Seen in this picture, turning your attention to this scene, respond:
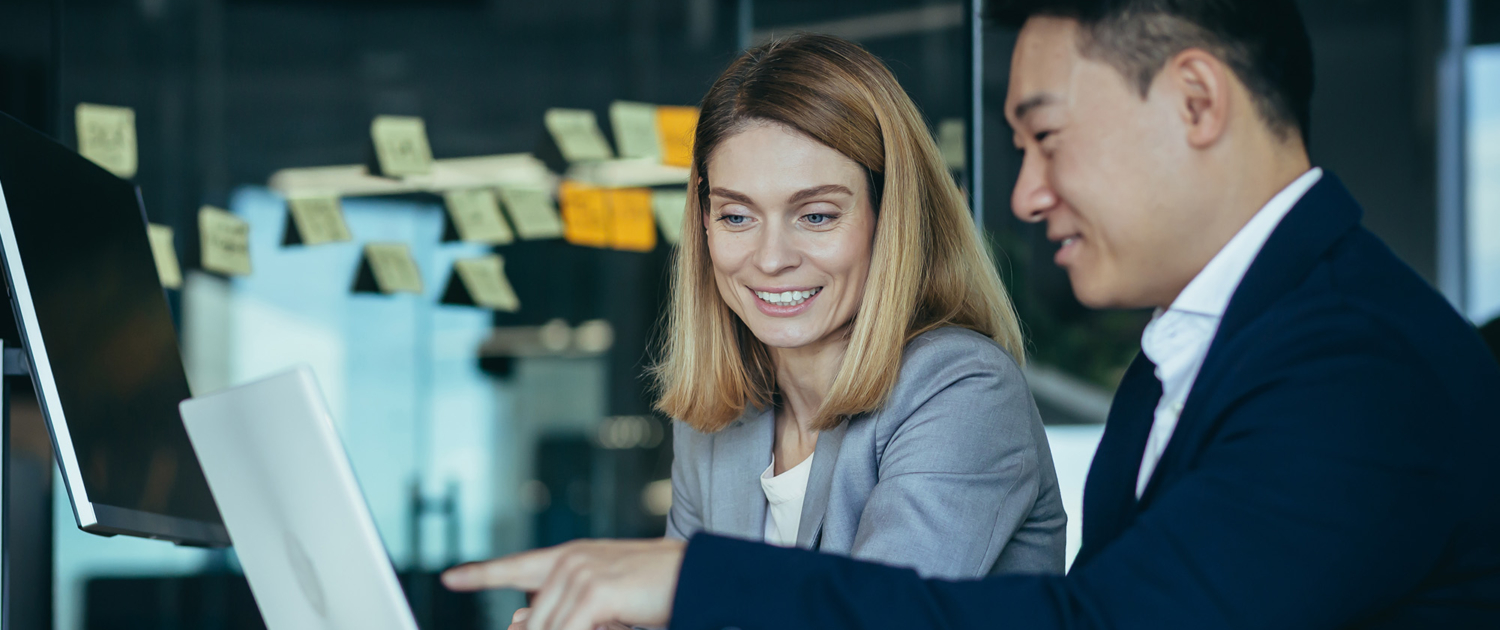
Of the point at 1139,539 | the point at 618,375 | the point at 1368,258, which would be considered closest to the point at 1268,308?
the point at 1368,258

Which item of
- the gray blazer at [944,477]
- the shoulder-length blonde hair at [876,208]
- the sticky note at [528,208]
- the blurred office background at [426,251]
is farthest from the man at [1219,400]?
the sticky note at [528,208]

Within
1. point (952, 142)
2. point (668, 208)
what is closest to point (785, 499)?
point (952, 142)

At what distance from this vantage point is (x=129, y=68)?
10.8 ft

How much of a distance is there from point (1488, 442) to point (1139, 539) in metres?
0.24

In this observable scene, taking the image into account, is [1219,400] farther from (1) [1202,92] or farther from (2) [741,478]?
(2) [741,478]

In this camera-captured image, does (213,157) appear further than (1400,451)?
Yes

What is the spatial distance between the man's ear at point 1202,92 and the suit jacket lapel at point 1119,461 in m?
0.22

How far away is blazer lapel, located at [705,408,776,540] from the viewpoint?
1.42 metres

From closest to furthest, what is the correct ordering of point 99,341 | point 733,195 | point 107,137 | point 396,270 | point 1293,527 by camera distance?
point 1293,527
point 99,341
point 733,195
point 107,137
point 396,270

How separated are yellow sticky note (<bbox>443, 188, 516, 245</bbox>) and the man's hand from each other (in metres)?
2.93

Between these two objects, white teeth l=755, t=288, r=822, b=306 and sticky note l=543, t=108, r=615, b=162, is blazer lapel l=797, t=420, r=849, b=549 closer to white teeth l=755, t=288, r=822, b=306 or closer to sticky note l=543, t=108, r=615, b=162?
white teeth l=755, t=288, r=822, b=306

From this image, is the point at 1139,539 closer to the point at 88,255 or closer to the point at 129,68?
the point at 88,255

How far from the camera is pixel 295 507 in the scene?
2.33 feet

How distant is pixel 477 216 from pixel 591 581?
2990 mm
